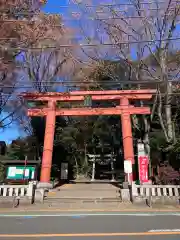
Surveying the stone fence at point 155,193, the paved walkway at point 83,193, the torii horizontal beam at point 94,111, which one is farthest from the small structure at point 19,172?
the stone fence at point 155,193

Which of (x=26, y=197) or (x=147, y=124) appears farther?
(x=147, y=124)

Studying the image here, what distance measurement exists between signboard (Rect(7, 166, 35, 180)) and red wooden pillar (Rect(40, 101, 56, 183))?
2.68ft

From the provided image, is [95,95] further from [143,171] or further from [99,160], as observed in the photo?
[99,160]

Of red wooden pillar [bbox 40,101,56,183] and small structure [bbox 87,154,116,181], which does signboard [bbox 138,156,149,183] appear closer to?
red wooden pillar [bbox 40,101,56,183]

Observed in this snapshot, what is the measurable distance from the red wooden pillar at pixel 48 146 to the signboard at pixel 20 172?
816mm

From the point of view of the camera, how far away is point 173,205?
42.2 feet

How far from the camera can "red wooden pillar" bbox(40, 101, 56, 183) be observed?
58.9 feet

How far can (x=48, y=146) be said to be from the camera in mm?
18562

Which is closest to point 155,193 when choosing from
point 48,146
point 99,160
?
point 48,146

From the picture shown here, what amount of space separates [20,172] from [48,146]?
94.4 inches

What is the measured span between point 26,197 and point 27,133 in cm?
1662

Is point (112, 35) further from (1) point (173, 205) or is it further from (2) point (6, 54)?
(1) point (173, 205)
